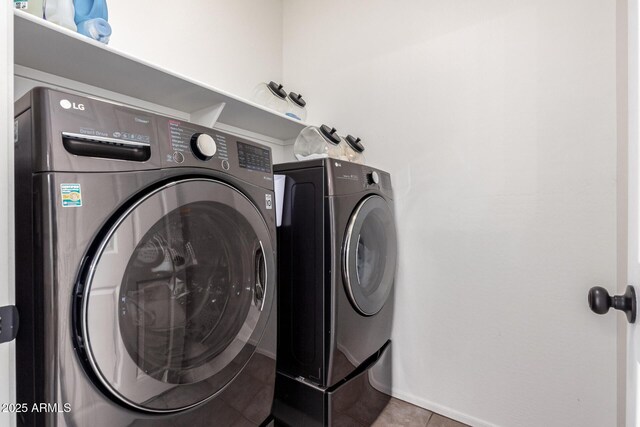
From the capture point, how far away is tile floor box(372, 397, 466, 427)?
4.87ft

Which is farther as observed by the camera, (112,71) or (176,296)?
(112,71)

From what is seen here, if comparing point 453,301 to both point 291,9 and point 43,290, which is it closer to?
point 43,290

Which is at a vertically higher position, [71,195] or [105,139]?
[105,139]

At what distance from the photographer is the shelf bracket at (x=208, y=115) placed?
4.80 ft

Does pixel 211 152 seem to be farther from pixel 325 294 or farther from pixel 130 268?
pixel 325 294

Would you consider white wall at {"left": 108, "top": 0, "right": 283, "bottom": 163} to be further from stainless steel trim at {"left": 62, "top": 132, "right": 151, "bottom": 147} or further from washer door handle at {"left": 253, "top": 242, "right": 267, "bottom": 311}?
washer door handle at {"left": 253, "top": 242, "right": 267, "bottom": 311}

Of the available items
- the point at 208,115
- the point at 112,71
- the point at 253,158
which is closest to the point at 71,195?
the point at 253,158

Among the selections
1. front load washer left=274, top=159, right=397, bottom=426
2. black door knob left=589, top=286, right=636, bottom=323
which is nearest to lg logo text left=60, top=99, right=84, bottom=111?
front load washer left=274, top=159, right=397, bottom=426

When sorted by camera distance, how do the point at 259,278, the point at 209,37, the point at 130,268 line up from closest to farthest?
the point at 130,268
the point at 259,278
the point at 209,37

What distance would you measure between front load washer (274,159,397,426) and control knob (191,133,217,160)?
1.64 feet

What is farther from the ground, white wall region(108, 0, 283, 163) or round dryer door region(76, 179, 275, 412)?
white wall region(108, 0, 283, 163)

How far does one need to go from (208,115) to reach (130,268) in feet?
3.38

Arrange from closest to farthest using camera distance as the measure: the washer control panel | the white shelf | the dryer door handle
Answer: the dryer door handle → the washer control panel → the white shelf

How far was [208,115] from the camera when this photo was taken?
1504 mm
